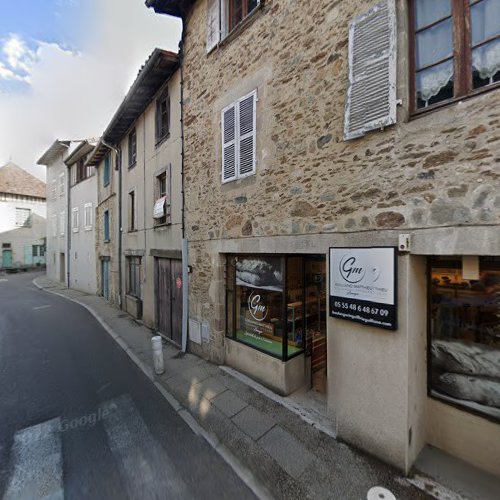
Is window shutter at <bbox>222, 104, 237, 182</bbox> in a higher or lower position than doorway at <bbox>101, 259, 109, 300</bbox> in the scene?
higher

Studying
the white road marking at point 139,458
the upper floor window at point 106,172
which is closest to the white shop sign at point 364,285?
the white road marking at point 139,458

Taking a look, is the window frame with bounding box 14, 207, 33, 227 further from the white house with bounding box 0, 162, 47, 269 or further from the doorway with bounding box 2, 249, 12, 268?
the doorway with bounding box 2, 249, 12, 268

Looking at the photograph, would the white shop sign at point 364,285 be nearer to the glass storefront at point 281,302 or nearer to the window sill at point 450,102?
the glass storefront at point 281,302

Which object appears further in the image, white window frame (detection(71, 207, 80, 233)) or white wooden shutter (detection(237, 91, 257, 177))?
white window frame (detection(71, 207, 80, 233))

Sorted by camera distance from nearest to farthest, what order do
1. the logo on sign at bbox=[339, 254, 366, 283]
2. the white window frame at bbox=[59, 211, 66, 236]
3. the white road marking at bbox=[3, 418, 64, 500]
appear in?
1. the white road marking at bbox=[3, 418, 64, 500]
2. the logo on sign at bbox=[339, 254, 366, 283]
3. the white window frame at bbox=[59, 211, 66, 236]

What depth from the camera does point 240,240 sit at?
219 inches

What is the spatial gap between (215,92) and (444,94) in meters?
4.65

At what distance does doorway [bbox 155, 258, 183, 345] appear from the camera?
7934 mm

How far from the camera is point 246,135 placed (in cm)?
539

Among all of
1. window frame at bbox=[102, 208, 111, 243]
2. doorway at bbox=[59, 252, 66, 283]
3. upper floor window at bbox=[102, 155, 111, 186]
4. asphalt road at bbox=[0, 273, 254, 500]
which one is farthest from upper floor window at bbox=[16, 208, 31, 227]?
asphalt road at bbox=[0, 273, 254, 500]

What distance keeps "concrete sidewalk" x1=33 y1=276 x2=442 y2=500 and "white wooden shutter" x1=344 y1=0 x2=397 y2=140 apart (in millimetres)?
4154

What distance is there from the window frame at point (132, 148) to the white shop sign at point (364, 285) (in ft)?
32.2

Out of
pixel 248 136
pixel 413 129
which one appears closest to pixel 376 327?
pixel 413 129

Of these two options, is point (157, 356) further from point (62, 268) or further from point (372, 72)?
point (62, 268)
